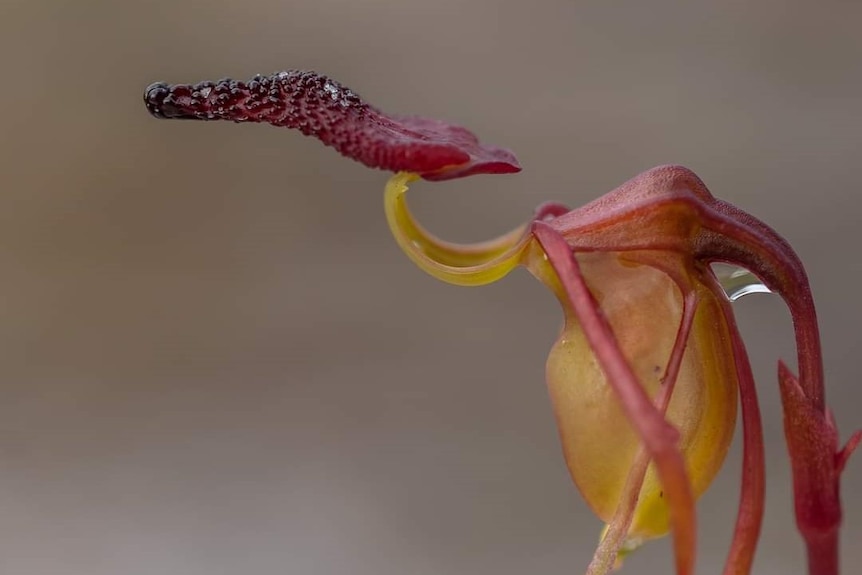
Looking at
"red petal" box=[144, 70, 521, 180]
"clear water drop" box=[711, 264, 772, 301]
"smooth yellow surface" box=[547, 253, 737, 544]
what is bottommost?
"smooth yellow surface" box=[547, 253, 737, 544]

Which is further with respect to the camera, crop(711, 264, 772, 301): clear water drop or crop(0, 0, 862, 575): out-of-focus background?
crop(0, 0, 862, 575): out-of-focus background

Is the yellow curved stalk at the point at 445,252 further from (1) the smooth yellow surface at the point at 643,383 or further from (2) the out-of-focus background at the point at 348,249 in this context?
(2) the out-of-focus background at the point at 348,249

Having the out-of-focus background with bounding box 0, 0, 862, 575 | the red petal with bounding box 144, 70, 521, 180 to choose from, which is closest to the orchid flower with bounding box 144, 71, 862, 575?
the red petal with bounding box 144, 70, 521, 180

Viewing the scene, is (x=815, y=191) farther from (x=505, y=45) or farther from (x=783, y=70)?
(x=505, y=45)

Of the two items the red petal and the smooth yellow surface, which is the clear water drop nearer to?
the smooth yellow surface

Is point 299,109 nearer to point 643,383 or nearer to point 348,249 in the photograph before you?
point 643,383

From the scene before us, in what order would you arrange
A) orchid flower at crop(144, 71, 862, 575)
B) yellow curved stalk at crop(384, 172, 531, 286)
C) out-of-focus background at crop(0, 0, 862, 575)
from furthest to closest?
1. out-of-focus background at crop(0, 0, 862, 575)
2. yellow curved stalk at crop(384, 172, 531, 286)
3. orchid flower at crop(144, 71, 862, 575)

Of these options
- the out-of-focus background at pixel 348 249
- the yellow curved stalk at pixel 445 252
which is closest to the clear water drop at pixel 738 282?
the yellow curved stalk at pixel 445 252

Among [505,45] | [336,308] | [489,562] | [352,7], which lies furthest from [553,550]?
[352,7]
